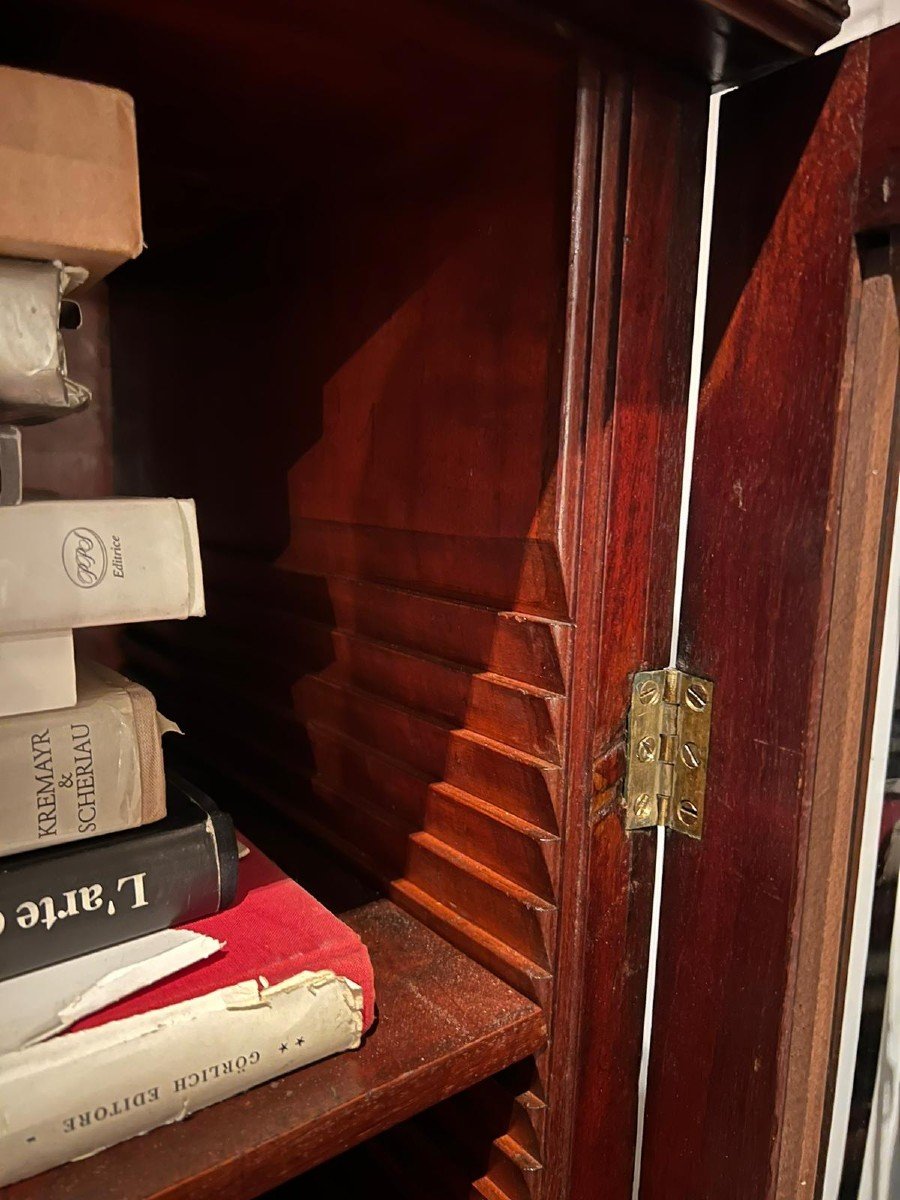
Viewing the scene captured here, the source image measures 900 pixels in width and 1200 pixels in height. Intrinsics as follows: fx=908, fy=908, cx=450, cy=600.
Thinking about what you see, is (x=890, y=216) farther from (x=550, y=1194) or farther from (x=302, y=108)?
(x=550, y=1194)

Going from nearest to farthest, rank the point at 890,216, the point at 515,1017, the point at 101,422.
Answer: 1. the point at 890,216
2. the point at 515,1017
3. the point at 101,422

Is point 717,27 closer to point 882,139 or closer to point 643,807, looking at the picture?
point 882,139

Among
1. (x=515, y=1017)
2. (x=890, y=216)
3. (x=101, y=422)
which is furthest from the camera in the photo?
(x=101, y=422)

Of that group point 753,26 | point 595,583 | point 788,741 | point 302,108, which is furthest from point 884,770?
point 302,108

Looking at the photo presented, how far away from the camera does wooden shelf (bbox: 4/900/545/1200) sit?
1.52 ft

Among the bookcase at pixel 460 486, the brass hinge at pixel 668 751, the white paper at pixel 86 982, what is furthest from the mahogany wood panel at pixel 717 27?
the white paper at pixel 86 982

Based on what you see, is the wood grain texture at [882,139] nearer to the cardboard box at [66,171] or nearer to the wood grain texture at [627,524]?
the wood grain texture at [627,524]

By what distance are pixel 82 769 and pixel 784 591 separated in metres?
0.43

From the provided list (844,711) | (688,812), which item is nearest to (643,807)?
(688,812)

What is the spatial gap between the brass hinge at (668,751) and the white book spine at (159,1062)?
22 cm

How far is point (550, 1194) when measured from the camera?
2.01ft

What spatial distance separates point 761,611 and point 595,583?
99 millimetres

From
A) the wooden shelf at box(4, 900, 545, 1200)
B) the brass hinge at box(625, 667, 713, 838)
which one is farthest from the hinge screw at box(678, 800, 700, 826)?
the wooden shelf at box(4, 900, 545, 1200)

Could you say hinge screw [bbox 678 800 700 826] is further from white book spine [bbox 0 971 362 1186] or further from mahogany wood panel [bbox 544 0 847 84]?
mahogany wood panel [bbox 544 0 847 84]
